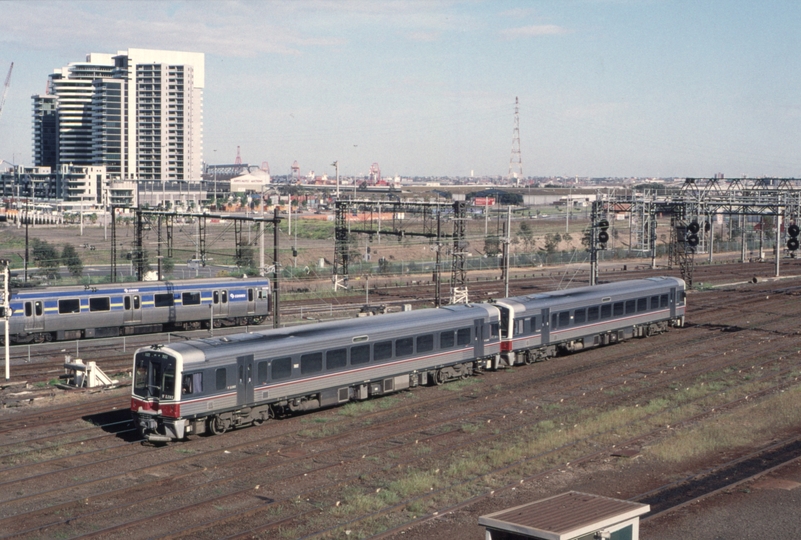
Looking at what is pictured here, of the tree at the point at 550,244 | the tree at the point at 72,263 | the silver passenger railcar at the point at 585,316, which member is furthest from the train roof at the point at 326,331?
the tree at the point at 550,244

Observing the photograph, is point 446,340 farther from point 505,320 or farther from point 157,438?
point 157,438

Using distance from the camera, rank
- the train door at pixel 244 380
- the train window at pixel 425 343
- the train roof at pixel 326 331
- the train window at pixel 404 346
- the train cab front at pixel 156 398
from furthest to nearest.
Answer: the train window at pixel 425 343, the train window at pixel 404 346, the train door at pixel 244 380, the train roof at pixel 326 331, the train cab front at pixel 156 398

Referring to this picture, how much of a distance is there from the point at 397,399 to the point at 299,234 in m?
101

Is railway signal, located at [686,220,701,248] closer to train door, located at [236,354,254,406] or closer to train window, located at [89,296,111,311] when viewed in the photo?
train window, located at [89,296,111,311]

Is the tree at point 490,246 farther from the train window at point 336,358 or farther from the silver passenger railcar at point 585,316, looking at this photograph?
the train window at point 336,358

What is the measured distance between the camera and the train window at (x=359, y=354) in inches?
1168

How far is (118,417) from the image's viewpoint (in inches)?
1120

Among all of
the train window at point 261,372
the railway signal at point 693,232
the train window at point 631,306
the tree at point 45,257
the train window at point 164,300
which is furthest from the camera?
the tree at point 45,257

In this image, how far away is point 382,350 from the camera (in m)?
30.8

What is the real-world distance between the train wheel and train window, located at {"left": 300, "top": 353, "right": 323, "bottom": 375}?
315cm

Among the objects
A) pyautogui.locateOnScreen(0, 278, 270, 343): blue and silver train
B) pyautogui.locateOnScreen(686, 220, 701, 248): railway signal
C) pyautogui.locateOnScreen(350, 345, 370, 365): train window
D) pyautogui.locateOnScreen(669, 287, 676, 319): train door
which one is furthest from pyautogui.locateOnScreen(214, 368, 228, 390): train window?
pyautogui.locateOnScreen(686, 220, 701, 248): railway signal

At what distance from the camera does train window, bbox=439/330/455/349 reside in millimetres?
33406

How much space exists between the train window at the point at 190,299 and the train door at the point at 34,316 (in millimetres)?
7569

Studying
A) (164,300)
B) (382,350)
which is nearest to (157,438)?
(382,350)
